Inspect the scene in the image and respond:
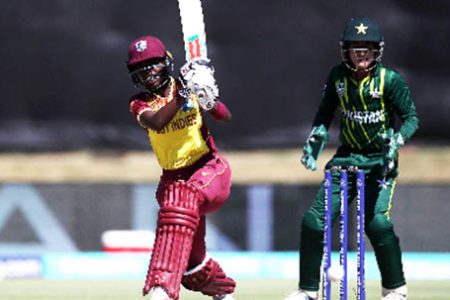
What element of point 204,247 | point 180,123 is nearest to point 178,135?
point 180,123

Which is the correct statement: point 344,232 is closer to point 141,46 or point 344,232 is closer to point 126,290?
point 141,46

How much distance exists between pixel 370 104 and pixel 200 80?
76 cm

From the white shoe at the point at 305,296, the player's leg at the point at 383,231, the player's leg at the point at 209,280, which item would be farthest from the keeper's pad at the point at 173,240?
the player's leg at the point at 383,231

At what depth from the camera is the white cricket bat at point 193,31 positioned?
15.8 ft

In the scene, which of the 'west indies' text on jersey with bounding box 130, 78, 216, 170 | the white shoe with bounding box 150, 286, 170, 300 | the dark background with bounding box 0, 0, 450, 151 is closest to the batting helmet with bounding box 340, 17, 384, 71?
the 'west indies' text on jersey with bounding box 130, 78, 216, 170

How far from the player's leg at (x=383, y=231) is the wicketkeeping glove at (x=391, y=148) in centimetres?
10

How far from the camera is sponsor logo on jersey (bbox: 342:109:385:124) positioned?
16.9 feet

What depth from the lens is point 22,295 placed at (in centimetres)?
642

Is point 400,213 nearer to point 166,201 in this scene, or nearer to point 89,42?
point 89,42

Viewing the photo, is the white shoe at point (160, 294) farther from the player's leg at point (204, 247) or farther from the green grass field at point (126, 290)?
the green grass field at point (126, 290)

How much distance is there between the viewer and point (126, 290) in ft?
22.0

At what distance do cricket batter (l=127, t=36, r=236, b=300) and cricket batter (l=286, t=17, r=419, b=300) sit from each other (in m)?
0.35

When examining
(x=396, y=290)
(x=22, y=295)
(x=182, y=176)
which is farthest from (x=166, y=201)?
(x=22, y=295)

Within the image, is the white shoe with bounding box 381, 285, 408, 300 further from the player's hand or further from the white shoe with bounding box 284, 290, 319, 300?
the player's hand
